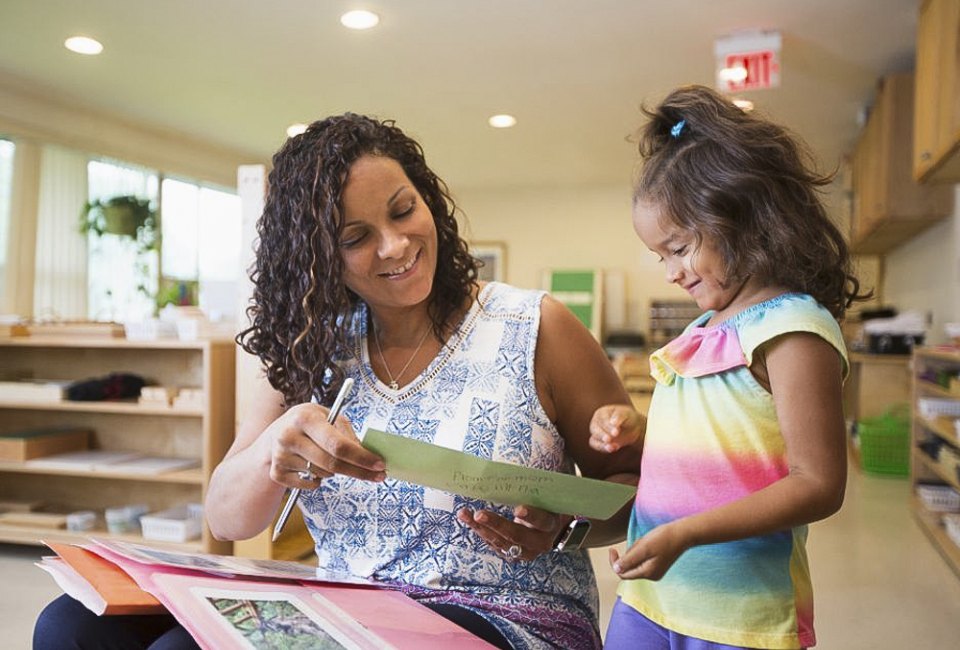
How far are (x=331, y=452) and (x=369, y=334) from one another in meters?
0.48

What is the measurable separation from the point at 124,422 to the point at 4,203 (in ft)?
9.69

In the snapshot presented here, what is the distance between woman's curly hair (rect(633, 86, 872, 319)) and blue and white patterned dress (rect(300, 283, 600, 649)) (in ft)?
1.24

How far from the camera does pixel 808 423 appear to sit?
90 cm

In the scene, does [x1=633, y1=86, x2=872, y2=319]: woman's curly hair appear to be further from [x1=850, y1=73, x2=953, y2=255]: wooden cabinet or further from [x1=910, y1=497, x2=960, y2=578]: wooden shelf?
[x1=850, y1=73, x2=953, y2=255]: wooden cabinet

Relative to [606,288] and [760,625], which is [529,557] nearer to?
[760,625]

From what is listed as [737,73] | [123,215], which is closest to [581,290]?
[737,73]

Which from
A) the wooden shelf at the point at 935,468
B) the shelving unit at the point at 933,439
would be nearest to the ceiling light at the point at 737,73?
the shelving unit at the point at 933,439

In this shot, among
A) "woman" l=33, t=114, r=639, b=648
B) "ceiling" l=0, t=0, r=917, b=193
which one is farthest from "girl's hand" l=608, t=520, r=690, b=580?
"ceiling" l=0, t=0, r=917, b=193

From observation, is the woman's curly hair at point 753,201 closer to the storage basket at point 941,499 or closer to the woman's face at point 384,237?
the woman's face at point 384,237

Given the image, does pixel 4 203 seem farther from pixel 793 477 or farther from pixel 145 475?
pixel 793 477

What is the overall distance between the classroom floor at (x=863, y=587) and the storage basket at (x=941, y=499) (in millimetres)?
149

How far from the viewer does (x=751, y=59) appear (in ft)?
15.5

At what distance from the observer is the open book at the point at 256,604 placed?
872 millimetres

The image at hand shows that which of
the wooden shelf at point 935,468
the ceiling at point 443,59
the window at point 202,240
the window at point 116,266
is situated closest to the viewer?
the wooden shelf at point 935,468
